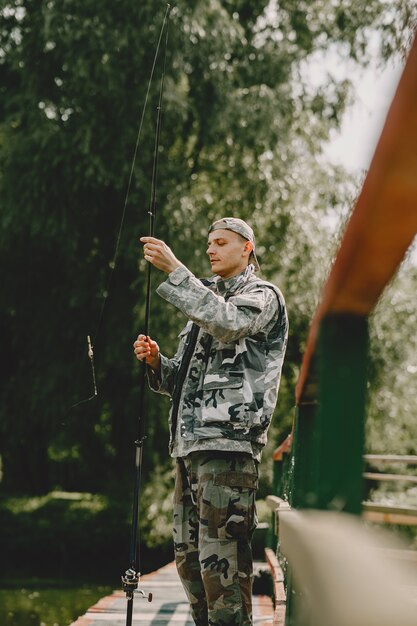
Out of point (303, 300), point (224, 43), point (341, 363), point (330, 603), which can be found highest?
point (224, 43)

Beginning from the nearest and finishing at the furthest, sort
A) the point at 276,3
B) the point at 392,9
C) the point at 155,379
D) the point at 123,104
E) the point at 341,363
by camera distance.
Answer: the point at 341,363 → the point at 155,379 → the point at 123,104 → the point at 392,9 → the point at 276,3

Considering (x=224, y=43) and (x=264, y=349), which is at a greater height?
(x=224, y=43)

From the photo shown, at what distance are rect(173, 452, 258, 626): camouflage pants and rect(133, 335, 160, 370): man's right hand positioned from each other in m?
0.44

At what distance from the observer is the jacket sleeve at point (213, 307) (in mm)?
2725

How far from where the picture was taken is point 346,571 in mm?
820

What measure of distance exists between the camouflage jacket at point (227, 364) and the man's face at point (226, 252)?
0.14ft

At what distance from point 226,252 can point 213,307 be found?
0.38 meters

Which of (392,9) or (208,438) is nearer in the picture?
(208,438)

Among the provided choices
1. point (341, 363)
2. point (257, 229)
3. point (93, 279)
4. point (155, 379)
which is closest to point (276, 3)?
point (257, 229)

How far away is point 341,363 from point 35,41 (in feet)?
35.3

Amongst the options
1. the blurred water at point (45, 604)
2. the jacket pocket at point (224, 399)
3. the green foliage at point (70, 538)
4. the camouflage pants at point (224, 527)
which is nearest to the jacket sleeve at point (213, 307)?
the jacket pocket at point (224, 399)

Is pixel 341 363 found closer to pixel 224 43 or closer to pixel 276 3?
pixel 224 43

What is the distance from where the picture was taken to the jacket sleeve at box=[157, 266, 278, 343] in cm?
272

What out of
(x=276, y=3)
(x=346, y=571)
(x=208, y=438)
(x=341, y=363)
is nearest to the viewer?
(x=346, y=571)
